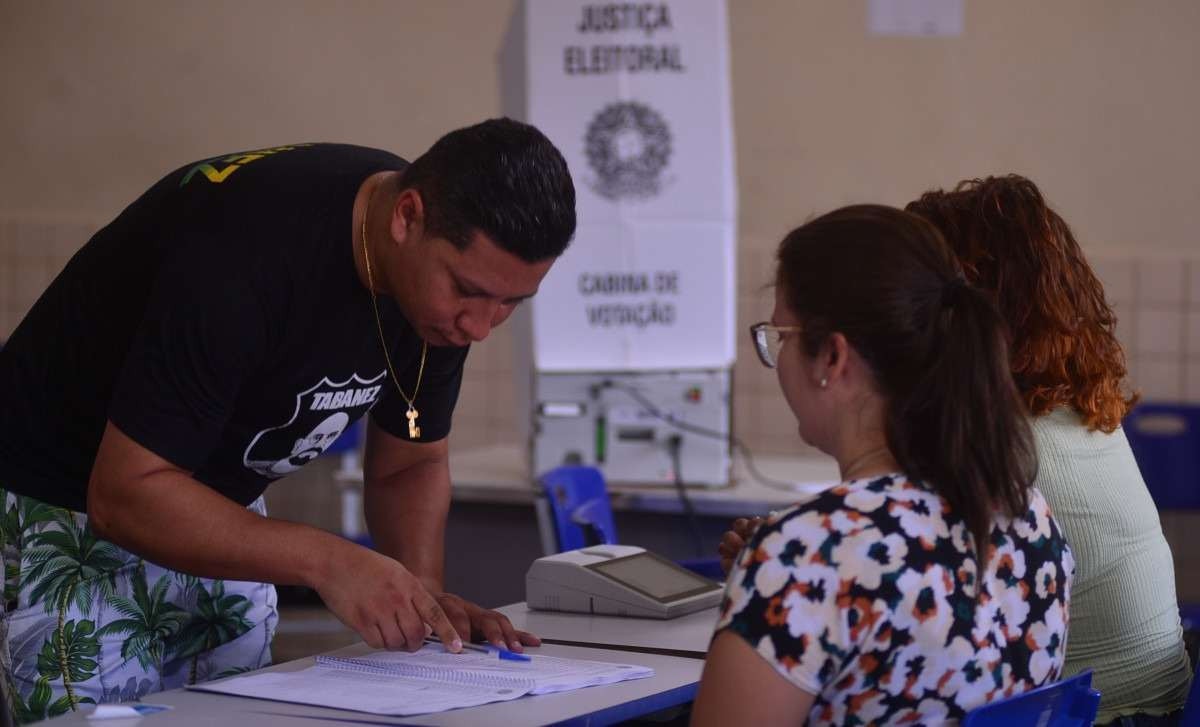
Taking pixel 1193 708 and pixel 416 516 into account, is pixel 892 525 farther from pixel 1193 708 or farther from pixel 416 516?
pixel 416 516

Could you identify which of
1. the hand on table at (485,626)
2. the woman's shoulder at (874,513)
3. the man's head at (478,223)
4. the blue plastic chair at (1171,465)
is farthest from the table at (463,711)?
the blue plastic chair at (1171,465)

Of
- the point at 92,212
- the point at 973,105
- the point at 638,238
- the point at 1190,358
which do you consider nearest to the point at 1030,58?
the point at 973,105

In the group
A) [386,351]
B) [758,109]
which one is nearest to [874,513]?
[386,351]

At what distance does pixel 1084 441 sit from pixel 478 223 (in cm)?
81

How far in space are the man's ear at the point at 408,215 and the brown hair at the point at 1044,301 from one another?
0.60 m

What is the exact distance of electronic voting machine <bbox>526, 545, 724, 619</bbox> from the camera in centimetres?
193

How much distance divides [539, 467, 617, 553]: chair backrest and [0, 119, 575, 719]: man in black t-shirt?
732mm

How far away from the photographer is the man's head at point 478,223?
1.52 metres

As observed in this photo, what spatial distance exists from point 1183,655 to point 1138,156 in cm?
288

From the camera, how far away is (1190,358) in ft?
13.9

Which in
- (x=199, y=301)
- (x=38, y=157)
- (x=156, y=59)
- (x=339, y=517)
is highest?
(x=156, y=59)

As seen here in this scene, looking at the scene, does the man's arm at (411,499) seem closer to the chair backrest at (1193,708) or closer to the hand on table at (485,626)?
the hand on table at (485,626)

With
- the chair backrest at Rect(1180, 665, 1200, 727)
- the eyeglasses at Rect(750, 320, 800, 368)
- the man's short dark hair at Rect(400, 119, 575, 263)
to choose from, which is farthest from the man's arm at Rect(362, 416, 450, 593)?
the chair backrest at Rect(1180, 665, 1200, 727)

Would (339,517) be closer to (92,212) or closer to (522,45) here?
(92,212)
